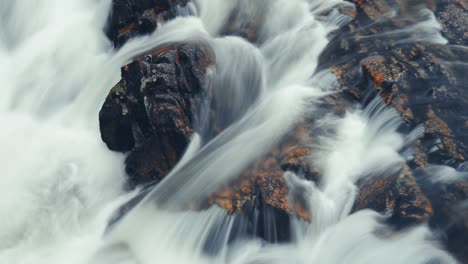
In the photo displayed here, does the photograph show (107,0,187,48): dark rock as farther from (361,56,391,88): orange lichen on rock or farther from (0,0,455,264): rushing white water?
(361,56,391,88): orange lichen on rock

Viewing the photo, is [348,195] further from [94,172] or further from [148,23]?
[148,23]

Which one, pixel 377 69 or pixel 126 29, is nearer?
pixel 377 69

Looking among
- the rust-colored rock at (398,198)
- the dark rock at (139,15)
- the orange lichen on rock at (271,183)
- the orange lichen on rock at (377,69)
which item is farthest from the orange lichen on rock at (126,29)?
the rust-colored rock at (398,198)

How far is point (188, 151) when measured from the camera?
823cm

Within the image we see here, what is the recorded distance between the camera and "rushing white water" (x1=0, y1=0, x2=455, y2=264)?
22.9ft

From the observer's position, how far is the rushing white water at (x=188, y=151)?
6992 millimetres

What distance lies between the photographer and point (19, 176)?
888 centimetres

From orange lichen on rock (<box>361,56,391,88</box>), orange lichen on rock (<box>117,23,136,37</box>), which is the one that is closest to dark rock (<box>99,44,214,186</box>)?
orange lichen on rock (<box>117,23,136,37</box>)

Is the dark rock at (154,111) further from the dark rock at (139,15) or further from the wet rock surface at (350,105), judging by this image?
the dark rock at (139,15)

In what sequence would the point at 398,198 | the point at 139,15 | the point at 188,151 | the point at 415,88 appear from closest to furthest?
the point at 398,198, the point at 188,151, the point at 415,88, the point at 139,15

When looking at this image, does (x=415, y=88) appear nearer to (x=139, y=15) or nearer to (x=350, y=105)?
(x=350, y=105)

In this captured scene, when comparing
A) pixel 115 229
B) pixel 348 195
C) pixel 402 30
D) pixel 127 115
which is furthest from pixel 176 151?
pixel 402 30

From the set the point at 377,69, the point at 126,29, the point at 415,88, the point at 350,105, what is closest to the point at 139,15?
the point at 126,29

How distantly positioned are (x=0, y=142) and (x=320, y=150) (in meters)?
6.50
